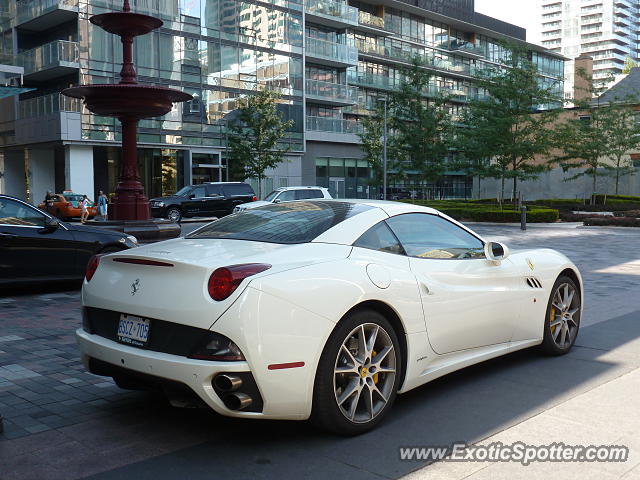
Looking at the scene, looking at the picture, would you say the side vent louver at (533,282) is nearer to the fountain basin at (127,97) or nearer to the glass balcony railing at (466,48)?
the fountain basin at (127,97)

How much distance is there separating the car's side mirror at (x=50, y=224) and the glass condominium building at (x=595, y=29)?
168 meters

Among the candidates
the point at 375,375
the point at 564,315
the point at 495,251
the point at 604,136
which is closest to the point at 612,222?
the point at 604,136

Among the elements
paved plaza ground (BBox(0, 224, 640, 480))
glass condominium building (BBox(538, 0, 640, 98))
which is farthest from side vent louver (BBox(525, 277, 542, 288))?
glass condominium building (BBox(538, 0, 640, 98))

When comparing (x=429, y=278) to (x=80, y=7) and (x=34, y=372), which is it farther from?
(x=80, y=7)

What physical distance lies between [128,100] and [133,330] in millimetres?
13153

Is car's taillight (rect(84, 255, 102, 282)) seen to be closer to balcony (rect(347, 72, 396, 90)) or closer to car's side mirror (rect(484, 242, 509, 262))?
car's side mirror (rect(484, 242, 509, 262))

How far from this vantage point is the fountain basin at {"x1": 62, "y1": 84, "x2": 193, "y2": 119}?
1586 cm

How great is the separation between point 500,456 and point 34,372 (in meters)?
3.67

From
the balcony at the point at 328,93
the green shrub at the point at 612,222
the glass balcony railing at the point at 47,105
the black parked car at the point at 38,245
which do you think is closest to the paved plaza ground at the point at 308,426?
the black parked car at the point at 38,245

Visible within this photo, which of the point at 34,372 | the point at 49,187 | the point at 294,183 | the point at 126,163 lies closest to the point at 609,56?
the point at 294,183

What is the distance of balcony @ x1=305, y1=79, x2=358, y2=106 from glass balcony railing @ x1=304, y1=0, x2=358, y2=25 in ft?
16.8

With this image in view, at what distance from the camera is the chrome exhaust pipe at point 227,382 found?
12.0 ft

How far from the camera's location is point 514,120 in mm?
33094

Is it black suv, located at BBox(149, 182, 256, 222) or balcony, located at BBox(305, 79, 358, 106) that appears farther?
balcony, located at BBox(305, 79, 358, 106)
